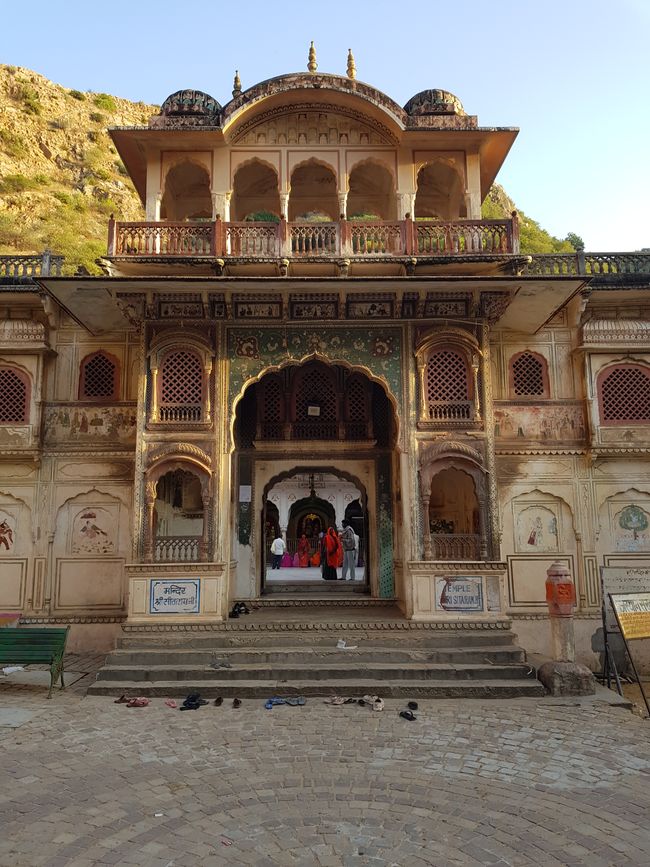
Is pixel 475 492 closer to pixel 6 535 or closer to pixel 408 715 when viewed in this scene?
pixel 408 715

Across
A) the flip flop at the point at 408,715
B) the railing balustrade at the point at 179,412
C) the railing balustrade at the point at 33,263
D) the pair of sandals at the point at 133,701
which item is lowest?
the flip flop at the point at 408,715

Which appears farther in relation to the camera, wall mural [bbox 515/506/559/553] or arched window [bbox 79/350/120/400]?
arched window [bbox 79/350/120/400]

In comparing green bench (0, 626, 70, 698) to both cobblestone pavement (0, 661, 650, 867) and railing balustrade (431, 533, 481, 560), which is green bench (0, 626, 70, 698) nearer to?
cobblestone pavement (0, 661, 650, 867)

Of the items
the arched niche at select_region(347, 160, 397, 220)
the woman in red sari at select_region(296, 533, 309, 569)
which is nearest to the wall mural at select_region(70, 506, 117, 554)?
the arched niche at select_region(347, 160, 397, 220)

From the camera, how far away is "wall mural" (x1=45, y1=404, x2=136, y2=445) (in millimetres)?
12016

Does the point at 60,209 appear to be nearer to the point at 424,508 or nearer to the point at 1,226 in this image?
the point at 1,226

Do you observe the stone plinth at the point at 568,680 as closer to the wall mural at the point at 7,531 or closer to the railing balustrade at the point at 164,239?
the railing balustrade at the point at 164,239

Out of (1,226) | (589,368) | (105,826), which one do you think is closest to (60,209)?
(1,226)

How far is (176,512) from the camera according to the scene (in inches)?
508

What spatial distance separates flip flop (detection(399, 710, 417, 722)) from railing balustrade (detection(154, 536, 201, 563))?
4.19m

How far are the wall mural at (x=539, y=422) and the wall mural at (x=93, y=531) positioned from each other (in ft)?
25.2

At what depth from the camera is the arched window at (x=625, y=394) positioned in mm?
11922

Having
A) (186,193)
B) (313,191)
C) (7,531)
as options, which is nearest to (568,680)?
(7,531)

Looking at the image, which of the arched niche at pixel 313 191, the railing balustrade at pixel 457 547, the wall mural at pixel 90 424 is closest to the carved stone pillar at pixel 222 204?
the arched niche at pixel 313 191
